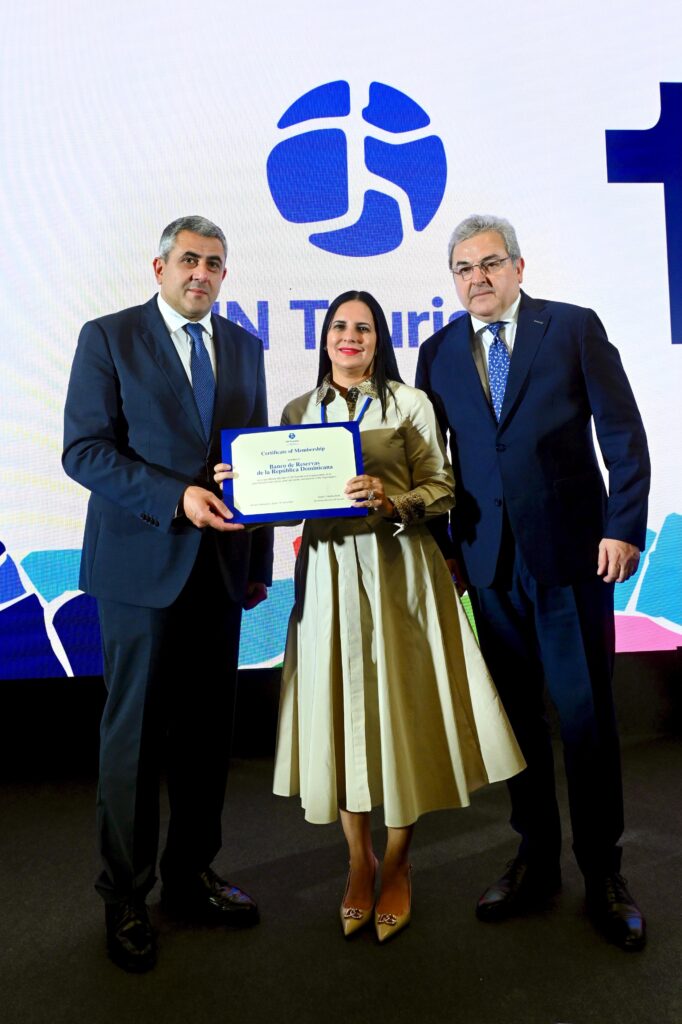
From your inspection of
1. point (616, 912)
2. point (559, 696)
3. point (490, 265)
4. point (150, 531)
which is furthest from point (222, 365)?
point (616, 912)

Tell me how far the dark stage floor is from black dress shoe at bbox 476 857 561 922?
4 centimetres

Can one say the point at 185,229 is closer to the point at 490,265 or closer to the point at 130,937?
the point at 490,265

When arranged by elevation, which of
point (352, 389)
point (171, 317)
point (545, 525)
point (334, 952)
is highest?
point (171, 317)

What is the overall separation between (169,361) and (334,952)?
61.8 inches

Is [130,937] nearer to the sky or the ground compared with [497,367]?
nearer to the ground

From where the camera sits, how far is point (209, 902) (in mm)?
2223

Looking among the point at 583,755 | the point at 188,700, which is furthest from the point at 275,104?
the point at 583,755

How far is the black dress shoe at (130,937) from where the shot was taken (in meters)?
1.99

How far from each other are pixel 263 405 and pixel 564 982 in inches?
65.6

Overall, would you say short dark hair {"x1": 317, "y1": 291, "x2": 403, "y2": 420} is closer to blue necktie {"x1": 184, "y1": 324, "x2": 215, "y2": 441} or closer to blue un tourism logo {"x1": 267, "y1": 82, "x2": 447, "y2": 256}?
blue necktie {"x1": 184, "y1": 324, "x2": 215, "y2": 441}

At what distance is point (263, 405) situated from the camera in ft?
7.73

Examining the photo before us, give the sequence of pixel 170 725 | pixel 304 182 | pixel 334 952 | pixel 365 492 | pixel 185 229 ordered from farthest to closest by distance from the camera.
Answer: pixel 304 182, pixel 170 725, pixel 185 229, pixel 334 952, pixel 365 492

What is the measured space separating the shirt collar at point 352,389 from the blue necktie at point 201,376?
0.29 meters

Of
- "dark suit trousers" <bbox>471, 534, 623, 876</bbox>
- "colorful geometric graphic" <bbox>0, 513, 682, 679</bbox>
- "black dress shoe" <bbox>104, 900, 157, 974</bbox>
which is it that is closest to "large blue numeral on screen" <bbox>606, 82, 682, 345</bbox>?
"colorful geometric graphic" <bbox>0, 513, 682, 679</bbox>
